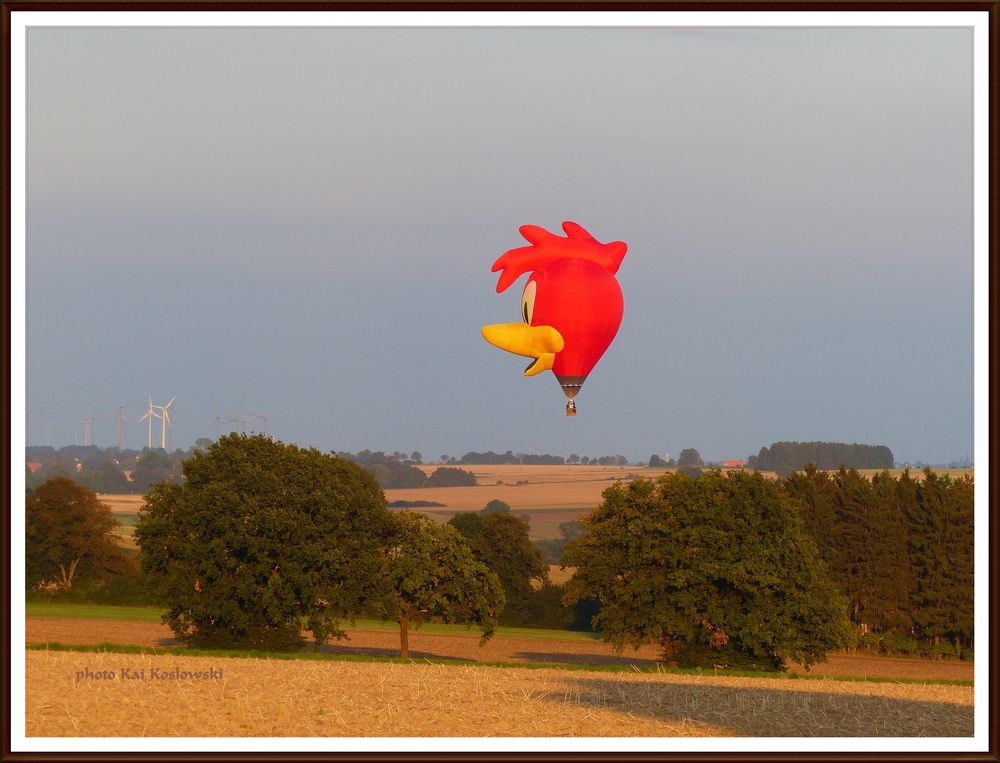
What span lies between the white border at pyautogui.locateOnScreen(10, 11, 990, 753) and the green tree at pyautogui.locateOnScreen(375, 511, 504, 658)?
3787 centimetres

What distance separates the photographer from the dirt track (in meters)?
69.4

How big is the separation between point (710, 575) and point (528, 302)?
28014 mm

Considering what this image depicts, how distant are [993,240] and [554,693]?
1930cm

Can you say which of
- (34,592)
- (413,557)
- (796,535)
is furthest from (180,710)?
(34,592)

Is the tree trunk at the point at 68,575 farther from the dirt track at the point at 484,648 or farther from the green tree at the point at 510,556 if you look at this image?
the green tree at the point at 510,556

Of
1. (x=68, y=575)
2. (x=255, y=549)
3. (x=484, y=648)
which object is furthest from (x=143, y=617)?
(x=255, y=549)

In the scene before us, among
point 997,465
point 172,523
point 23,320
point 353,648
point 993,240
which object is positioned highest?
point 993,240

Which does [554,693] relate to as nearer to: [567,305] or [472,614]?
[567,305]

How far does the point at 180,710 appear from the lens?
28.7 m

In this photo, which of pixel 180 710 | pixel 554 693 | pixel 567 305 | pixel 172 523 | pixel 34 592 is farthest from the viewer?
pixel 34 592

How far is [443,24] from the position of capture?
21.8 metres

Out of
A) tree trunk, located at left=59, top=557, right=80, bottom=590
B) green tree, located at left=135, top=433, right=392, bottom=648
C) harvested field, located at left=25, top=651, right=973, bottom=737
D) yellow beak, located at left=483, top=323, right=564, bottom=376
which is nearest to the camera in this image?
harvested field, located at left=25, top=651, right=973, bottom=737

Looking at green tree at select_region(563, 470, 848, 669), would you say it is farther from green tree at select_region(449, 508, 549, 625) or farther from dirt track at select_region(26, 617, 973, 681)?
green tree at select_region(449, 508, 549, 625)

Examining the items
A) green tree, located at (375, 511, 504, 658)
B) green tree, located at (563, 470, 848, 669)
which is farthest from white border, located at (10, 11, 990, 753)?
green tree, located at (375, 511, 504, 658)
